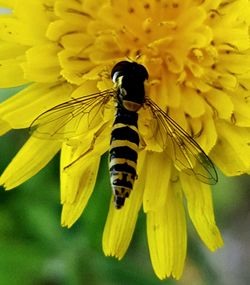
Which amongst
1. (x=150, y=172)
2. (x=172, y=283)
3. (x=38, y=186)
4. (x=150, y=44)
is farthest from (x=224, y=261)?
(x=150, y=44)

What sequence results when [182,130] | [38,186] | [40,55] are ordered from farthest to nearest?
[38,186] < [40,55] < [182,130]

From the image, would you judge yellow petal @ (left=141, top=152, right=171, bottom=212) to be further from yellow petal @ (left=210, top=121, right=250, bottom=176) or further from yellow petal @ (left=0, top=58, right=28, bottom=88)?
yellow petal @ (left=0, top=58, right=28, bottom=88)

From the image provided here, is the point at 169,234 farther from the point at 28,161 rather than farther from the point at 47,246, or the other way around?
the point at 47,246

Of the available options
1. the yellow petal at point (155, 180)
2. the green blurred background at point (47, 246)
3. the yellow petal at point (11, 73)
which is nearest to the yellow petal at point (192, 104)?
the yellow petal at point (155, 180)

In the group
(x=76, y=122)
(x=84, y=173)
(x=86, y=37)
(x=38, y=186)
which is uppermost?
(x=86, y=37)

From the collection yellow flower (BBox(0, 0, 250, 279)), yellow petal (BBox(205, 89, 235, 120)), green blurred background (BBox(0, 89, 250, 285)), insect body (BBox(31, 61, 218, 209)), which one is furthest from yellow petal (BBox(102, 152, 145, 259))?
green blurred background (BBox(0, 89, 250, 285))

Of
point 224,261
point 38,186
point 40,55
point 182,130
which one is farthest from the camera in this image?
point 224,261

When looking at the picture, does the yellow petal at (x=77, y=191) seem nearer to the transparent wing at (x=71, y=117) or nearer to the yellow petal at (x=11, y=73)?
the transparent wing at (x=71, y=117)

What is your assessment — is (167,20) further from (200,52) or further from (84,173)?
(84,173)
